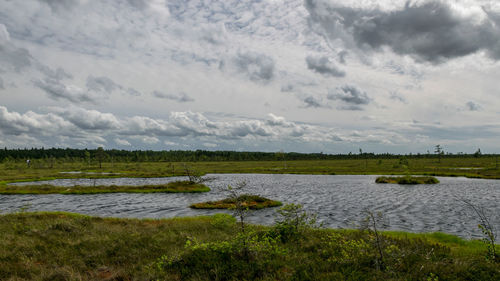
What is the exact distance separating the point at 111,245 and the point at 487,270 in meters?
17.5

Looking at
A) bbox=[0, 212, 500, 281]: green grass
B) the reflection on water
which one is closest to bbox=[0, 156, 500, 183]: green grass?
the reflection on water

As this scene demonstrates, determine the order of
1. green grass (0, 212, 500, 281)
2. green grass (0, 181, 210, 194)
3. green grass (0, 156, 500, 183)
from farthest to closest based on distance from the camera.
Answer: green grass (0, 156, 500, 183), green grass (0, 181, 210, 194), green grass (0, 212, 500, 281)

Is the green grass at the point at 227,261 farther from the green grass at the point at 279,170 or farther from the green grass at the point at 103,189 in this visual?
the green grass at the point at 279,170

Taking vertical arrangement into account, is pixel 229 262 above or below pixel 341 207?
above

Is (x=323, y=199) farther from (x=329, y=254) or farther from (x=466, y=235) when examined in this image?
(x=329, y=254)

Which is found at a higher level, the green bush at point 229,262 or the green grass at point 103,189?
the green bush at point 229,262

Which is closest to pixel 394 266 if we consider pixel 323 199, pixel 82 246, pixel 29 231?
pixel 82 246

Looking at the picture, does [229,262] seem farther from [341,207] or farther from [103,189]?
[103,189]

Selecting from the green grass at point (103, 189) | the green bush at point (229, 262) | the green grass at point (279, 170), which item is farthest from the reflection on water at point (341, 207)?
the green grass at point (279, 170)

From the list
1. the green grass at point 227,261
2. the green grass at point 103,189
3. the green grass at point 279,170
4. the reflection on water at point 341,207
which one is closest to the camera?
the green grass at point 227,261

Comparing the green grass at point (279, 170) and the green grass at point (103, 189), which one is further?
the green grass at point (279, 170)

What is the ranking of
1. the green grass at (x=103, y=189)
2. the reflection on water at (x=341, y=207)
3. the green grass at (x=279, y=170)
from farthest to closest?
1. the green grass at (x=279, y=170)
2. the green grass at (x=103, y=189)
3. the reflection on water at (x=341, y=207)

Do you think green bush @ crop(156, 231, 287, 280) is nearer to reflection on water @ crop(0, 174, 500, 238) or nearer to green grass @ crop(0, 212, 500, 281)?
green grass @ crop(0, 212, 500, 281)

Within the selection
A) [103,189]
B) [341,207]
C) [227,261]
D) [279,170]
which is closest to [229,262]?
[227,261]
